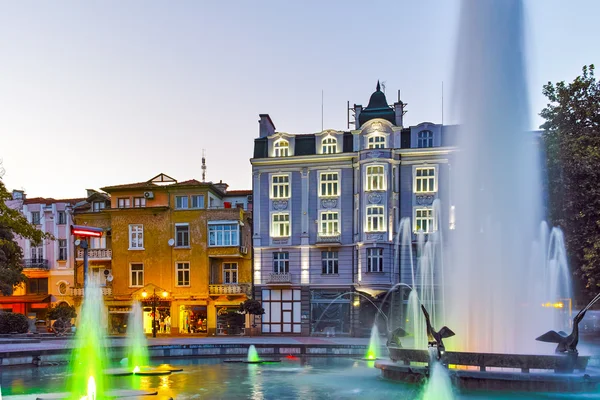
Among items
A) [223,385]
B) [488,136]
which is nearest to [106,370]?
[223,385]

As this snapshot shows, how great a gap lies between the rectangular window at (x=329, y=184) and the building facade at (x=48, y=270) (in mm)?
22026

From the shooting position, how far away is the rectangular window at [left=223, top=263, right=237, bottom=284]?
173 feet

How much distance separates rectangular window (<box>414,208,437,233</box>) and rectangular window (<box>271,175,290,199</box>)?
32.2ft

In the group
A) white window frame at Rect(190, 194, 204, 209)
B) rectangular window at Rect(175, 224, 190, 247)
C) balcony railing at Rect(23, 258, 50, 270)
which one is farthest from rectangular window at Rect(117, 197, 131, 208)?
balcony railing at Rect(23, 258, 50, 270)

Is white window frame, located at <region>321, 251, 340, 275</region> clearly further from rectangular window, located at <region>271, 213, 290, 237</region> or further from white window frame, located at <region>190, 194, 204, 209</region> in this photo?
white window frame, located at <region>190, 194, 204, 209</region>

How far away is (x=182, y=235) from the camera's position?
52781mm

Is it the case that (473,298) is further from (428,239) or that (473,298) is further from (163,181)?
(163,181)

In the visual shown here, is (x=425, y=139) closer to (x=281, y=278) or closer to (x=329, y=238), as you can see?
(x=329, y=238)

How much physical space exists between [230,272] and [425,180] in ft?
55.3

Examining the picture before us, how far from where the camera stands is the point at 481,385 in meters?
18.5

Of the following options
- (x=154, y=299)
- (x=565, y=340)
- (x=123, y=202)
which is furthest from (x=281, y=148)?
(x=565, y=340)

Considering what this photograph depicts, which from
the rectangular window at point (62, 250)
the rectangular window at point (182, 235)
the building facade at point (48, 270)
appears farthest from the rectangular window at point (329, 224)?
the rectangular window at point (62, 250)

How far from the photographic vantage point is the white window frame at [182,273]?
5219cm

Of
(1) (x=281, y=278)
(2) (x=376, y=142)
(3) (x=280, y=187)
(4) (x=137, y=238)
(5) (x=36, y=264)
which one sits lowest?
(1) (x=281, y=278)
